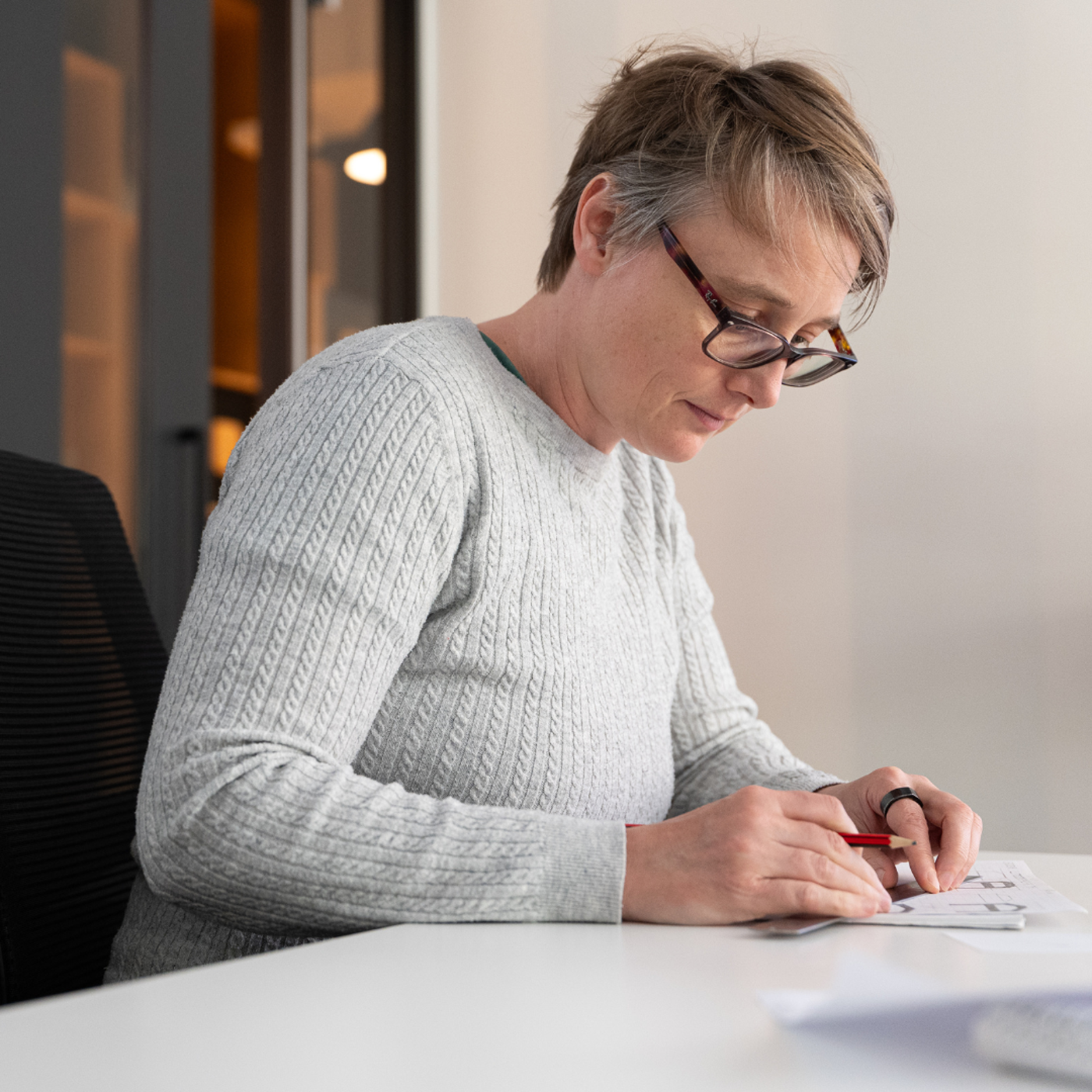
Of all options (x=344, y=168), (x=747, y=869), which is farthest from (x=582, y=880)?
(x=344, y=168)

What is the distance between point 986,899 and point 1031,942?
14cm

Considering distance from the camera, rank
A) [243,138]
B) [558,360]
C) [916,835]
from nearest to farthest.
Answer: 1. [916,835]
2. [558,360]
3. [243,138]

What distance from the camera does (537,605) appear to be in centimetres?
93

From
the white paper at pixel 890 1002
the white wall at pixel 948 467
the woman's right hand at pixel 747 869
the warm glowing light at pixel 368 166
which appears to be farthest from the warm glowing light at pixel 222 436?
the white paper at pixel 890 1002

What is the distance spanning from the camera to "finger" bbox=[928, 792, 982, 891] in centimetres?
82

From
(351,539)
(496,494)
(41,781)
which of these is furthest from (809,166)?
(41,781)

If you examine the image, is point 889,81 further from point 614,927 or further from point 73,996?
point 73,996

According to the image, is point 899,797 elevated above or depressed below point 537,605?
below

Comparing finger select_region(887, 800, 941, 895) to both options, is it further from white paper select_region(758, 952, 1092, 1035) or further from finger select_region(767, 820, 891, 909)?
white paper select_region(758, 952, 1092, 1035)

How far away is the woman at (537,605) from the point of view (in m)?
0.70

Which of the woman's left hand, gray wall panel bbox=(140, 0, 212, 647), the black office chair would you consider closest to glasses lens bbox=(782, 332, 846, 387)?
the woman's left hand

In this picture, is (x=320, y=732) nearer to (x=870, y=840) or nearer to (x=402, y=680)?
(x=402, y=680)

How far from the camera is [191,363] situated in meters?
2.08

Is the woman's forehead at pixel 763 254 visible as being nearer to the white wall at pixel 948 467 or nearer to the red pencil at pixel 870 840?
the red pencil at pixel 870 840
